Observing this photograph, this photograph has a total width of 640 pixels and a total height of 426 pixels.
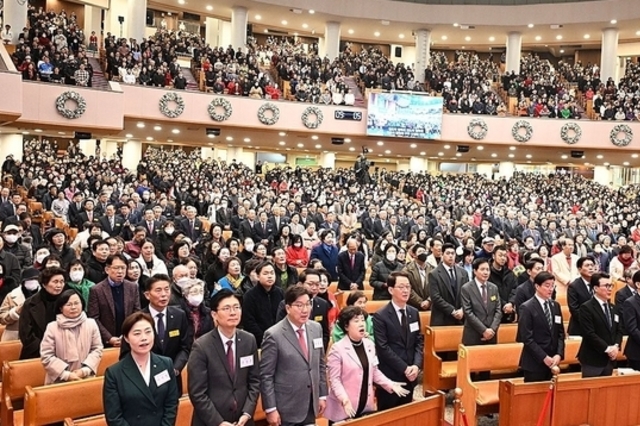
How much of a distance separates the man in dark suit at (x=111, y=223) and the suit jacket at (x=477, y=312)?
5.84 m

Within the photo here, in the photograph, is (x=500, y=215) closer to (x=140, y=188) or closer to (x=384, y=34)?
(x=140, y=188)

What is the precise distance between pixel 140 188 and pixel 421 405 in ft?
39.4

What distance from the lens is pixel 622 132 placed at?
23234 millimetres

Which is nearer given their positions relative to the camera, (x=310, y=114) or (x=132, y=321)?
(x=132, y=321)

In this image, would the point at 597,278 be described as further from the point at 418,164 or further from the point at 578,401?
the point at 418,164

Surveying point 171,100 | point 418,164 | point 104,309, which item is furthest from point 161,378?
point 418,164

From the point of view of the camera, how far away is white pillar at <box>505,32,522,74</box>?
29000 millimetres

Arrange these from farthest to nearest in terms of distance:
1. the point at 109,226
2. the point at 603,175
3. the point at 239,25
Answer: the point at 603,175 → the point at 239,25 → the point at 109,226

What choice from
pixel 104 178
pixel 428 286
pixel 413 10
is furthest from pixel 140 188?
pixel 413 10

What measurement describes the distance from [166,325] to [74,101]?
14.3 metres

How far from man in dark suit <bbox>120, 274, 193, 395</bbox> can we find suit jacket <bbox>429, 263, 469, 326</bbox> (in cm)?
262

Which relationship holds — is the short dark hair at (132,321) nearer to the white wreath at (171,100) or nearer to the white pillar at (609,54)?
the white wreath at (171,100)

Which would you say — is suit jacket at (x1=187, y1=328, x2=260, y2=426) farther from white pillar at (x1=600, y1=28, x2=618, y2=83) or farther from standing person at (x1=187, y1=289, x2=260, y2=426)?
white pillar at (x1=600, y1=28, x2=618, y2=83)

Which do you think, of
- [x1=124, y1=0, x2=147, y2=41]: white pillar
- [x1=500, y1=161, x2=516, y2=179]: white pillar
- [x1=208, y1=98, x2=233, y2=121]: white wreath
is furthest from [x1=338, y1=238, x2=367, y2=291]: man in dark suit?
[x1=500, y1=161, x2=516, y2=179]: white pillar
